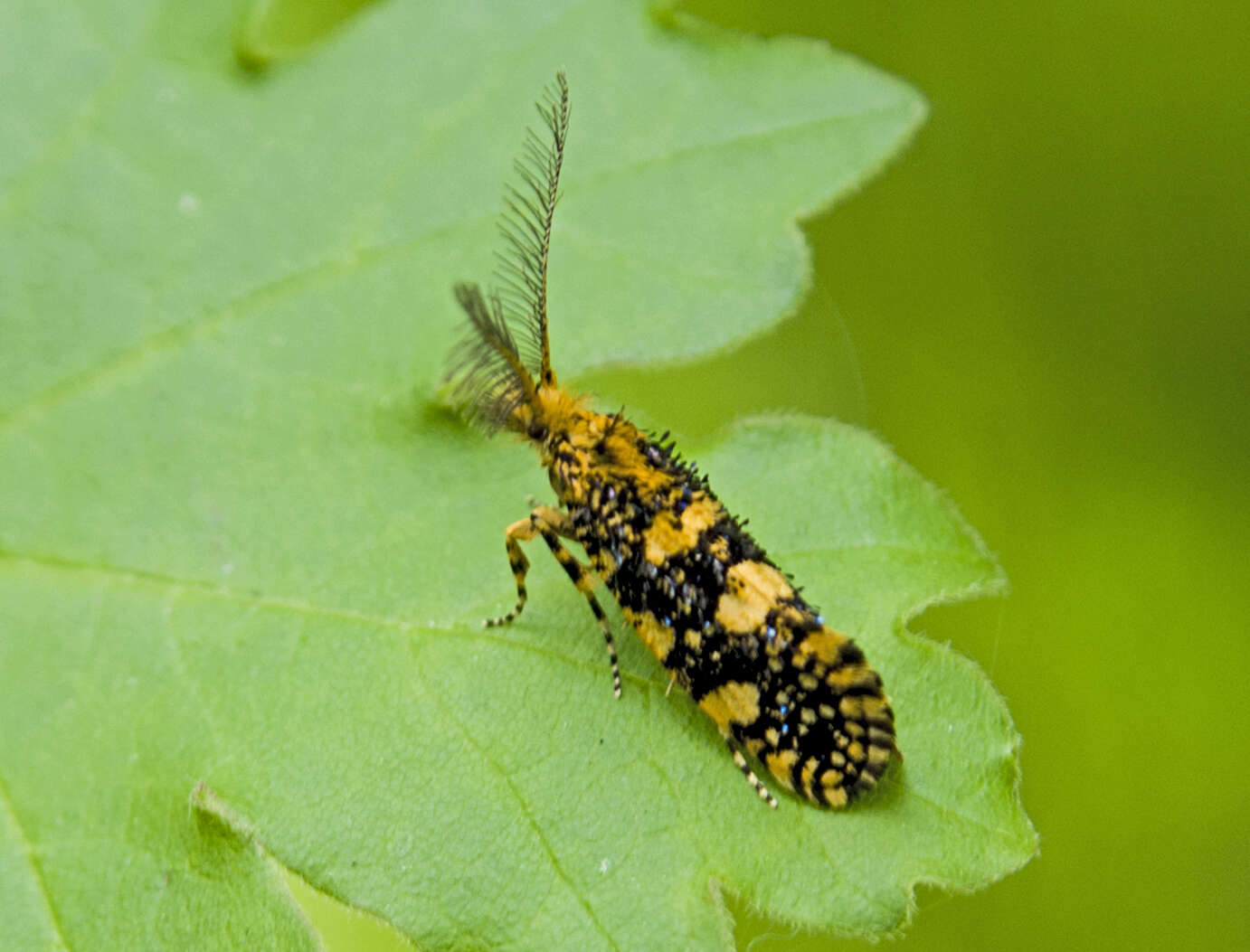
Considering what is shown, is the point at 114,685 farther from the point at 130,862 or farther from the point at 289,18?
the point at 289,18

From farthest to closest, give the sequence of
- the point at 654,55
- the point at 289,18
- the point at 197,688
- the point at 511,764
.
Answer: the point at 289,18, the point at 654,55, the point at 197,688, the point at 511,764

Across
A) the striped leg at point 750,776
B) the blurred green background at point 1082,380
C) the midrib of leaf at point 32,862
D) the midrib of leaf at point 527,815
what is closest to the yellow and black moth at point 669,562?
the striped leg at point 750,776

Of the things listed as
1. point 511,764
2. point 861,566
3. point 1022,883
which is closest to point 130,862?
point 511,764

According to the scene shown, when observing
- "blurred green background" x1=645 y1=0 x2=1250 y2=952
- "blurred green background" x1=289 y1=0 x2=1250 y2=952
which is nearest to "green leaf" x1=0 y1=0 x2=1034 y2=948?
"blurred green background" x1=289 y1=0 x2=1250 y2=952

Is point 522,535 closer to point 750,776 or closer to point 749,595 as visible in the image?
point 749,595

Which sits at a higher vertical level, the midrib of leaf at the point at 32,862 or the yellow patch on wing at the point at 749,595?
the yellow patch on wing at the point at 749,595

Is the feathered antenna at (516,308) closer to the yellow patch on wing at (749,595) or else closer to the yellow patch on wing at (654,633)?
the yellow patch on wing at (654,633)

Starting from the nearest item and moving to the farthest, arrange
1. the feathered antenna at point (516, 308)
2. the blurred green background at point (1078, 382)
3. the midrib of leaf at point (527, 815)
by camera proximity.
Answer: the midrib of leaf at point (527, 815) → the feathered antenna at point (516, 308) → the blurred green background at point (1078, 382)
